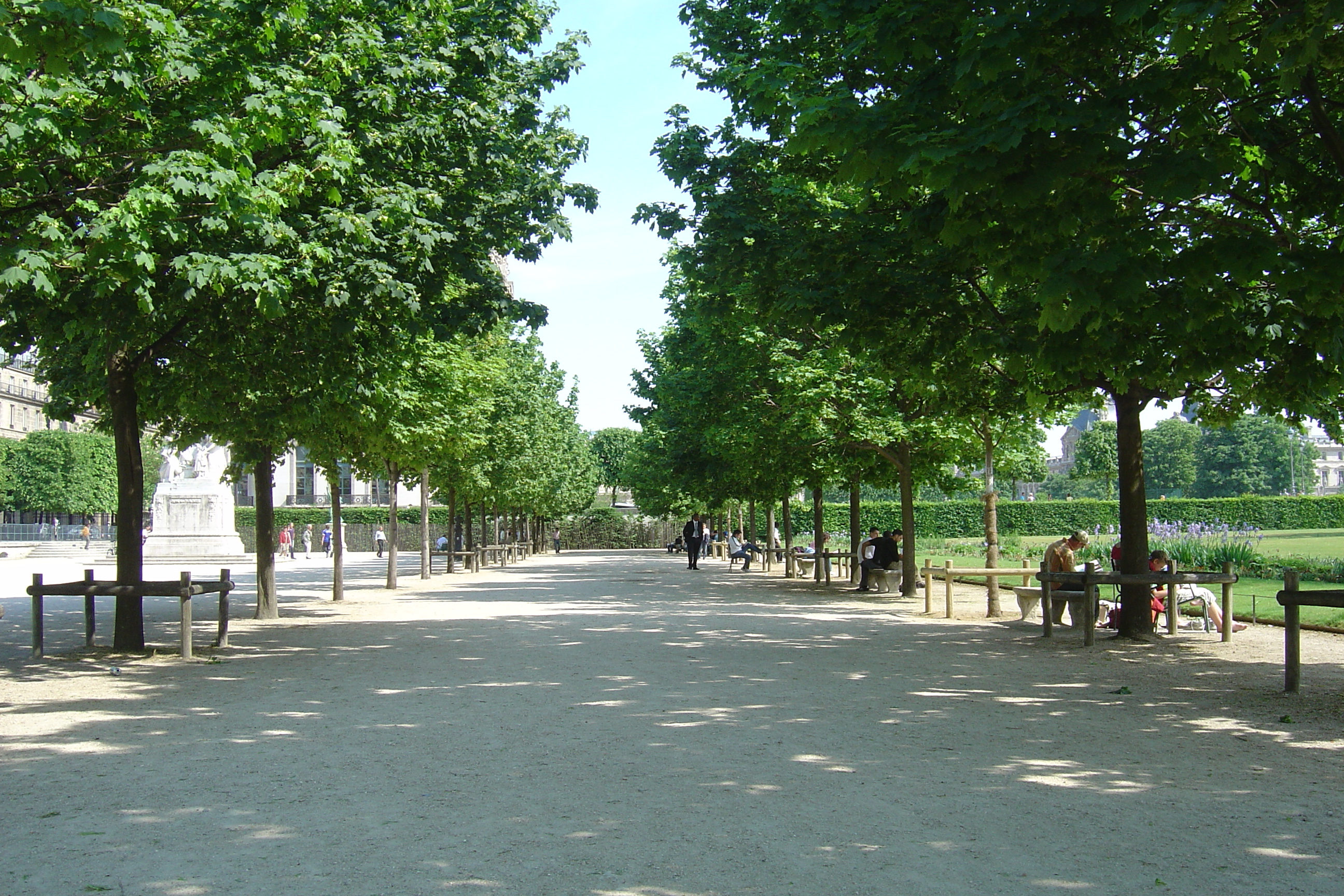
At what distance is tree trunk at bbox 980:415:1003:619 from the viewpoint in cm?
1855

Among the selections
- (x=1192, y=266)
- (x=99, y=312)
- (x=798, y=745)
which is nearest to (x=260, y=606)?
(x=99, y=312)

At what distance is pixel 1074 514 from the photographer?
6506 centimetres

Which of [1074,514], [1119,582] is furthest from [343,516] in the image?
[1119,582]

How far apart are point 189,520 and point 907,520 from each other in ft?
96.6

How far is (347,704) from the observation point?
9625 mm

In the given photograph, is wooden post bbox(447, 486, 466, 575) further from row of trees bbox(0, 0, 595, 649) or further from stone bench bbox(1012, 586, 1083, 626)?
stone bench bbox(1012, 586, 1083, 626)

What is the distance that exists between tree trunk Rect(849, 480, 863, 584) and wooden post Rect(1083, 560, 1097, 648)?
13.0m

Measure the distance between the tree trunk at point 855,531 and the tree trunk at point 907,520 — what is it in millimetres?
3129

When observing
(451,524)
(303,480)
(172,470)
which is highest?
(303,480)

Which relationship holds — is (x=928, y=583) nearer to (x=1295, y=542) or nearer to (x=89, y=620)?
(x=89, y=620)

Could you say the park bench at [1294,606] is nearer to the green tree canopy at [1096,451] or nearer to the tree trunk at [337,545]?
the tree trunk at [337,545]

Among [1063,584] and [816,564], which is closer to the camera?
[1063,584]

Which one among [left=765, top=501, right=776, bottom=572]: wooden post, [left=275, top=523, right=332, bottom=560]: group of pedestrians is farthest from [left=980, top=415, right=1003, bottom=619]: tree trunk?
[left=275, top=523, right=332, bottom=560]: group of pedestrians

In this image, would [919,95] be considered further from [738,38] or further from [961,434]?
[961,434]
